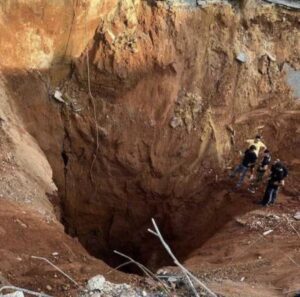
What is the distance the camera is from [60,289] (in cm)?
723

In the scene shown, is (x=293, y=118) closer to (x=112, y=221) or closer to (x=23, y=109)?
(x=112, y=221)

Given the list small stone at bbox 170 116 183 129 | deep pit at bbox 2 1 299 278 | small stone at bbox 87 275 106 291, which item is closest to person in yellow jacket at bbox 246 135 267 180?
deep pit at bbox 2 1 299 278

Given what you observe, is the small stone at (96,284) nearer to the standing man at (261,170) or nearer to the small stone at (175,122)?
the standing man at (261,170)

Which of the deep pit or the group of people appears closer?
the group of people

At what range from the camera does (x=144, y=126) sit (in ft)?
45.4

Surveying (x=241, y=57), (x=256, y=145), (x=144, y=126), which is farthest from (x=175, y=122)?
(x=241, y=57)

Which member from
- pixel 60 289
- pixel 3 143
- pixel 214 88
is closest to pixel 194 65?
pixel 214 88

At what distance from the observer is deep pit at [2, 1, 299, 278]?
1348 cm

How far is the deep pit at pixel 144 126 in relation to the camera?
13477 mm

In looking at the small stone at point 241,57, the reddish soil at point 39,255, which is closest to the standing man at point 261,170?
the small stone at point 241,57

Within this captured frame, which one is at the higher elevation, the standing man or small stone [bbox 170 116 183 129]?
small stone [bbox 170 116 183 129]

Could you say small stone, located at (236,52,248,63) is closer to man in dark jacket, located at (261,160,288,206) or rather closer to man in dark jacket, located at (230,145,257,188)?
man in dark jacket, located at (230,145,257,188)

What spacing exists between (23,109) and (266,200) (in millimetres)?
5832

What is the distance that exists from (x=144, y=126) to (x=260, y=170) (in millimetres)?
3009
